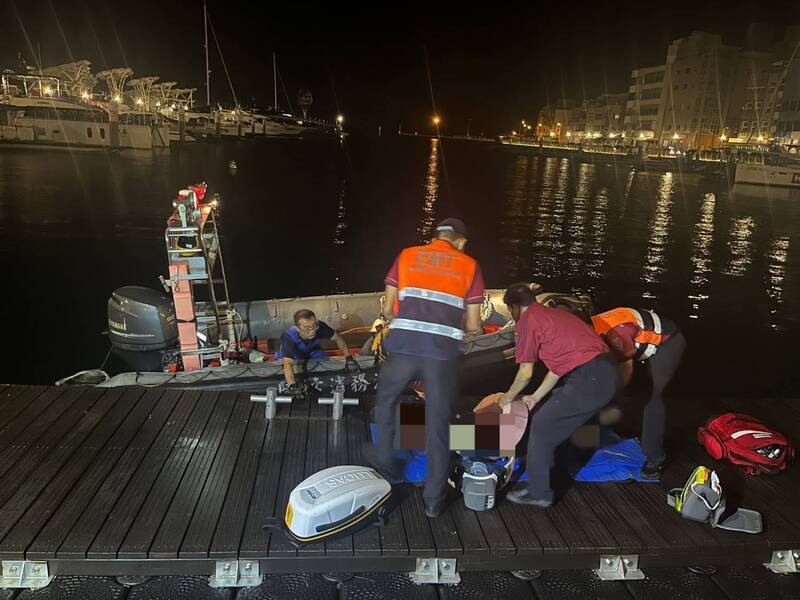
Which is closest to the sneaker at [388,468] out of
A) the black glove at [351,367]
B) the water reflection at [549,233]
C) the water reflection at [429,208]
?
the black glove at [351,367]

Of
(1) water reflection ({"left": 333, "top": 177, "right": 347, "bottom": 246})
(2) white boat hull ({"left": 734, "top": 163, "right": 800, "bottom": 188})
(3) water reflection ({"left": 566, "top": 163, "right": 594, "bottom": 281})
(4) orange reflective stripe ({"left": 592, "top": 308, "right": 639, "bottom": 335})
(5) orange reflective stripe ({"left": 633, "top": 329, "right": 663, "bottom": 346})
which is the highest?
(4) orange reflective stripe ({"left": 592, "top": 308, "right": 639, "bottom": 335})

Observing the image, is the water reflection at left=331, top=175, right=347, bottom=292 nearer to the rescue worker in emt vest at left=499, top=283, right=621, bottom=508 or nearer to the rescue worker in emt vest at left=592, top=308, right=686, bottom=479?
the rescue worker in emt vest at left=592, top=308, right=686, bottom=479

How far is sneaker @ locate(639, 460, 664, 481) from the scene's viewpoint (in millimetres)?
4941

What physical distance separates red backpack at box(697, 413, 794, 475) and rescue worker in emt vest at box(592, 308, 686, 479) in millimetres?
833

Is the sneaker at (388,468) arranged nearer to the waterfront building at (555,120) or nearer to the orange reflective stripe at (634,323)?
the orange reflective stripe at (634,323)

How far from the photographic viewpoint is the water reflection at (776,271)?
2102cm

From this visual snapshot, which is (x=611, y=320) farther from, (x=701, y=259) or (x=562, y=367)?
(x=701, y=259)

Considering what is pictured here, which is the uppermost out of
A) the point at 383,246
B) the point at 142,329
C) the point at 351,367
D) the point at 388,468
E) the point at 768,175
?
the point at 388,468

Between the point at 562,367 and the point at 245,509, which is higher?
the point at 562,367

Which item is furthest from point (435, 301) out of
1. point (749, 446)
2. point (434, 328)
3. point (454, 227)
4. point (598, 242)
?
point (598, 242)

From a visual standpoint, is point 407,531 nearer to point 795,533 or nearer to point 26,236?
point 795,533

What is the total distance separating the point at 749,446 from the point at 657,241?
29.9 meters

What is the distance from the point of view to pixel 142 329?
9.78 meters

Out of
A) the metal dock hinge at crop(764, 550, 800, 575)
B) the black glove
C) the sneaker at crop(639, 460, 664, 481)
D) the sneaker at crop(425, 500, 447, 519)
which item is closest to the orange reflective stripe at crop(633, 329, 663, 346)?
the sneaker at crop(639, 460, 664, 481)
